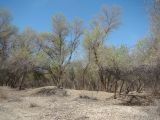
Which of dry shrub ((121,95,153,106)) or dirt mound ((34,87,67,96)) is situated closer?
dry shrub ((121,95,153,106))

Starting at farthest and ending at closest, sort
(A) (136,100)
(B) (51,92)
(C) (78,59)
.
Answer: (C) (78,59) < (B) (51,92) < (A) (136,100)

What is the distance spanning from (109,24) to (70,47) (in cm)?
514

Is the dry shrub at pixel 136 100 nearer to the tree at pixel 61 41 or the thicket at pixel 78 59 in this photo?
the thicket at pixel 78 59

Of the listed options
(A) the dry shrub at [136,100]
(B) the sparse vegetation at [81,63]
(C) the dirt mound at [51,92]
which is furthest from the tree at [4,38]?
(A) the dry shrub at [136,100]

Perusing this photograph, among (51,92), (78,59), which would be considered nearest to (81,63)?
(78,59)

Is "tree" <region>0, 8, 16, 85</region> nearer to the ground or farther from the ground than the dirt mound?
farther from the ground

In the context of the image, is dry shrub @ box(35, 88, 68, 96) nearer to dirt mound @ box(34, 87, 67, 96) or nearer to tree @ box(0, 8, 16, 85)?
dirt mound @ box(34, 87, 67, 96)

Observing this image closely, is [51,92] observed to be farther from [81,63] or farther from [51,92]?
[81,63]

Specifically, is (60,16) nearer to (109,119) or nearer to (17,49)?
(17,49)

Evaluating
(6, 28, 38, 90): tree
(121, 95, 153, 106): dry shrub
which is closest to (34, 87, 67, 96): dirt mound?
(121, 95, 153, 106): dry shrub

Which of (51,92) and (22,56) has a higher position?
(22,56)

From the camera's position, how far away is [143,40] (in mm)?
20516

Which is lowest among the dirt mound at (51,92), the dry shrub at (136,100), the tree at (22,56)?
the dry shrub at (136,100)

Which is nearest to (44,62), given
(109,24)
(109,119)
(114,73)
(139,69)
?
(109,24)
